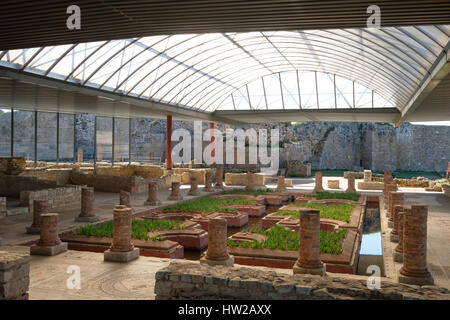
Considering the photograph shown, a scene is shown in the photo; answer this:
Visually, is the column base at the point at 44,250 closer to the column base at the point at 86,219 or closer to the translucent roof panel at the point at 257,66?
the column base at the point at 86,219

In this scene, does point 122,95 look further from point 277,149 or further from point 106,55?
point 277,149

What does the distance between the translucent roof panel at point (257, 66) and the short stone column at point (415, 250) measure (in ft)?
17.3

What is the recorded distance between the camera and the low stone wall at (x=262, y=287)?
18.4ft

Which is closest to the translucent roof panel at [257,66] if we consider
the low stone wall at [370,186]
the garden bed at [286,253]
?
the low stone wall at [370,186]

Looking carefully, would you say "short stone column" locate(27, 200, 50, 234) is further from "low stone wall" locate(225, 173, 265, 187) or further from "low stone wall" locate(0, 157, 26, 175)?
"low stone wall" locate(225, 173, 265, 187)

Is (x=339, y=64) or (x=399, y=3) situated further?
(x=339, y=64)

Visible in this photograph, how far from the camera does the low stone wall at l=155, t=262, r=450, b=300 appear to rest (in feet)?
18.4

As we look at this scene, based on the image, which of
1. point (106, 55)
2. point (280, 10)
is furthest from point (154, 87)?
point (280, 10)

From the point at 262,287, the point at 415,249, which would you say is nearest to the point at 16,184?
the point at 262,287

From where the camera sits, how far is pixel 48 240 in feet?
35.8

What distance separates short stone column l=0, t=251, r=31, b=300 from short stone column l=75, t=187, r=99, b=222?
9.16 metres

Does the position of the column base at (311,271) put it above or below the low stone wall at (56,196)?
below

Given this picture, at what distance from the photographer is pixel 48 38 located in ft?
35.9
